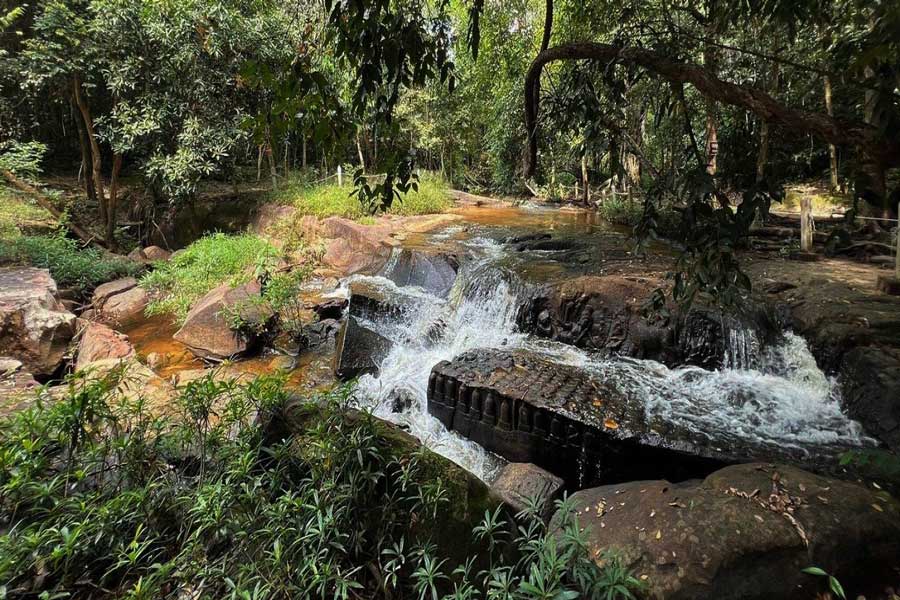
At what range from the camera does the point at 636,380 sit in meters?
5.23

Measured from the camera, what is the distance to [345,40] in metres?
1.97

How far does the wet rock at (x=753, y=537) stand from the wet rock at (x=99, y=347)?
247 inches

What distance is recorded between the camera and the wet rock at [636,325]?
552 centimetres

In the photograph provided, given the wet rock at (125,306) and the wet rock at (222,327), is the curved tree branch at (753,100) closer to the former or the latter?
the wet rock at (222,327)

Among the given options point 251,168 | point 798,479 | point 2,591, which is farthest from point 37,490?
point 251,168

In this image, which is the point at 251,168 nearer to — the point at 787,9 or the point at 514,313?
the point at 514,313

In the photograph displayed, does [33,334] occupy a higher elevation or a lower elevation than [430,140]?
lower

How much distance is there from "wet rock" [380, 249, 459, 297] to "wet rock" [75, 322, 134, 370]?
4.74 m

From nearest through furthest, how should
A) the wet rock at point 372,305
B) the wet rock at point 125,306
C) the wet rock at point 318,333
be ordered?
1. the wet rock at point 318,333
2. the wet rock at point 372,305
3. the wet rock at point 125,306

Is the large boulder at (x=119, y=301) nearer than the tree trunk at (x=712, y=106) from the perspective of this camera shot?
No

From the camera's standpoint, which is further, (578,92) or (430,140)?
(430,140)

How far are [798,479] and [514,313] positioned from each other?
15.0 ft

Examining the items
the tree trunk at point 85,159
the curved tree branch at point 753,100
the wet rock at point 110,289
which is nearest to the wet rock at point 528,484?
the curved tree branch at point 753,100

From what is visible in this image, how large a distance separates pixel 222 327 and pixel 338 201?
21.5 ft
